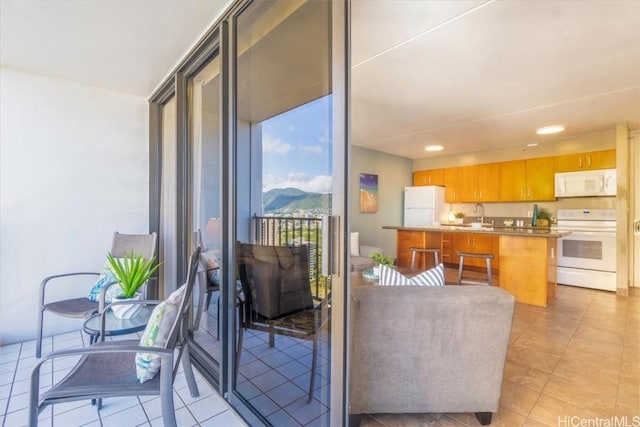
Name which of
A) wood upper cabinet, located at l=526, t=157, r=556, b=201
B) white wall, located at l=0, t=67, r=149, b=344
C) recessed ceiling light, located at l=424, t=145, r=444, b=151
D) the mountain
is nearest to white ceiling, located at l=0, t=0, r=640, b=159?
white wall, located at l=0, t=67, r=149, b=344

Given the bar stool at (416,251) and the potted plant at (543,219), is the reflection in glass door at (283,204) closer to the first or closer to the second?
the bar stool at (416,251)

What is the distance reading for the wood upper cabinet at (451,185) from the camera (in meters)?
6.11

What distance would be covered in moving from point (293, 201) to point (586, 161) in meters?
5.41

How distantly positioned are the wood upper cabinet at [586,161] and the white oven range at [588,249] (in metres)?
0.71

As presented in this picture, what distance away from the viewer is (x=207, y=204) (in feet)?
7.02

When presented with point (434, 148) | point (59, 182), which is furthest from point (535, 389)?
point (434, 148)

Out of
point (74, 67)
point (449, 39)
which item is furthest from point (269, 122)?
point (74, 67)

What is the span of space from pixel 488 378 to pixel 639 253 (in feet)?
15.3

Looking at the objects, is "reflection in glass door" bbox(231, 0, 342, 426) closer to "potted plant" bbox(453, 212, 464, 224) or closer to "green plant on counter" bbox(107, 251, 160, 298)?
"green plant on counter" bbox(107, 251, 160, 298)

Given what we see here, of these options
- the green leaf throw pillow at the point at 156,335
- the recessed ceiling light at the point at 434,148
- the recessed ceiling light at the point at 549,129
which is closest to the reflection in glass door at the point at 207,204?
the green leaf throw pillow at the point at 156,335

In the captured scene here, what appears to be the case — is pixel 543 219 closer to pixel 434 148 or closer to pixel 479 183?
pixel 479 183

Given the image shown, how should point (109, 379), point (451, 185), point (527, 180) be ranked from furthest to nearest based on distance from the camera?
1. point (451, 185)
2. point (527, 180)
3. point (109, 379)

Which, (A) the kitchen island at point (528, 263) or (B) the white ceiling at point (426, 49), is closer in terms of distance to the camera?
(B) the white ceiling at point (426, 49)

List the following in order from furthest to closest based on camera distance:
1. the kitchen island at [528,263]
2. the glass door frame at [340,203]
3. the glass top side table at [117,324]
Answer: the kitchen island at [528,263], the glass top side table at [117,324], the glass door frame at [340,203]
